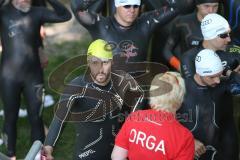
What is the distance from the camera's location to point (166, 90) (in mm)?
4059

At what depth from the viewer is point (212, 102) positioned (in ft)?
16.8

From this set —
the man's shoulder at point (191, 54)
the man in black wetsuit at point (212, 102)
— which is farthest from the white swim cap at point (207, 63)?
the man's shoulder at point (191, 54)

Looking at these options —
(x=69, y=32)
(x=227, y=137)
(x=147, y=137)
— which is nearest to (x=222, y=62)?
(x=227, y=137)

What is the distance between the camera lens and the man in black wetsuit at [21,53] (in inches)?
237

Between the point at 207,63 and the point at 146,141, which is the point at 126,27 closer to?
the point at 207,63

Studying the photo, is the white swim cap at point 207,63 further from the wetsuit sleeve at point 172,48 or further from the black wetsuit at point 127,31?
the wetsuit sleeve at point 172,48

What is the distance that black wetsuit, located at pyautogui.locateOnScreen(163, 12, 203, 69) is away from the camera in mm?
6250

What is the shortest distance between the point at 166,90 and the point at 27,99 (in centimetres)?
254

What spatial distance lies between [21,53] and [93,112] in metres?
1.75

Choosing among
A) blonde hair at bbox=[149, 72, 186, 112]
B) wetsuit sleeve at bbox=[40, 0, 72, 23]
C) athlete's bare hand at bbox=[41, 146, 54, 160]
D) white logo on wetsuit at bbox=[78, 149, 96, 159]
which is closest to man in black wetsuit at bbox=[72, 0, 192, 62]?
wetsuit sleeve at bbox=[40, 0, 72, 23]

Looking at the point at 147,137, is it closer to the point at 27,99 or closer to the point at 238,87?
the point at 238,87

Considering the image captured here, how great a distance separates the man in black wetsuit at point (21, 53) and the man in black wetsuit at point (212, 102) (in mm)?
1715

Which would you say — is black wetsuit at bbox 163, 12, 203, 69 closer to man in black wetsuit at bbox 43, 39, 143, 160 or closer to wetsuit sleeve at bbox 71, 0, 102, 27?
wetsuit sleeve at bbox 71, 0, 102, 27

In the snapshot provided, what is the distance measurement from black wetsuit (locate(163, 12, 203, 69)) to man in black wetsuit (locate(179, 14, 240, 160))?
0.45 m
